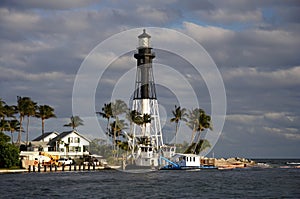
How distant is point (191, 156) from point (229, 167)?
69.2ft

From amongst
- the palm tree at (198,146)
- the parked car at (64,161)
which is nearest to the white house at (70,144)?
the parked car at (64,161)

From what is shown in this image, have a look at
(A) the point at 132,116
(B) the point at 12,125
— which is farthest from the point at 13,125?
(A) the point at 132,116

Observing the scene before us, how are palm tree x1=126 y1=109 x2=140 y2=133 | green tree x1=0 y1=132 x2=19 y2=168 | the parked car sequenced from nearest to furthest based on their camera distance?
green tree x1=0 y1=132 x2=19 y2=168, the parked car, palm tree x1=126 y1=109 x2=140 y2=133

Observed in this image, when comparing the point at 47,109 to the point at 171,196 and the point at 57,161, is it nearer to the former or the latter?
the point at 57,161

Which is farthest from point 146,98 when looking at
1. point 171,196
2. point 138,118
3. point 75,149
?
point 171,196

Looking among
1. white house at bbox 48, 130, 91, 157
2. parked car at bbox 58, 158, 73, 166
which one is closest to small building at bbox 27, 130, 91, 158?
white house at bbox 48, 130, 91, 157

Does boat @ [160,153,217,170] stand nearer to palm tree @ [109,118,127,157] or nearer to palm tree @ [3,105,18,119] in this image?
palm tree @ [109,118,127,157]

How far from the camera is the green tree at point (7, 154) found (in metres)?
104

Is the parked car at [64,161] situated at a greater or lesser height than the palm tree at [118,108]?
lesser

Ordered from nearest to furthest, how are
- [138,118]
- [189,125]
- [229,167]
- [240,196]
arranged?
[240,196], [138,118], [229,167], [189,125]

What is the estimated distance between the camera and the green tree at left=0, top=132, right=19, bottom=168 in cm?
10381

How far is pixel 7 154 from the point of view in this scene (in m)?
104

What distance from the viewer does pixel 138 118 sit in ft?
433

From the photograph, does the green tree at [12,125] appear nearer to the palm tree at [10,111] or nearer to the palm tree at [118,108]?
the palm tree at [10,111]
